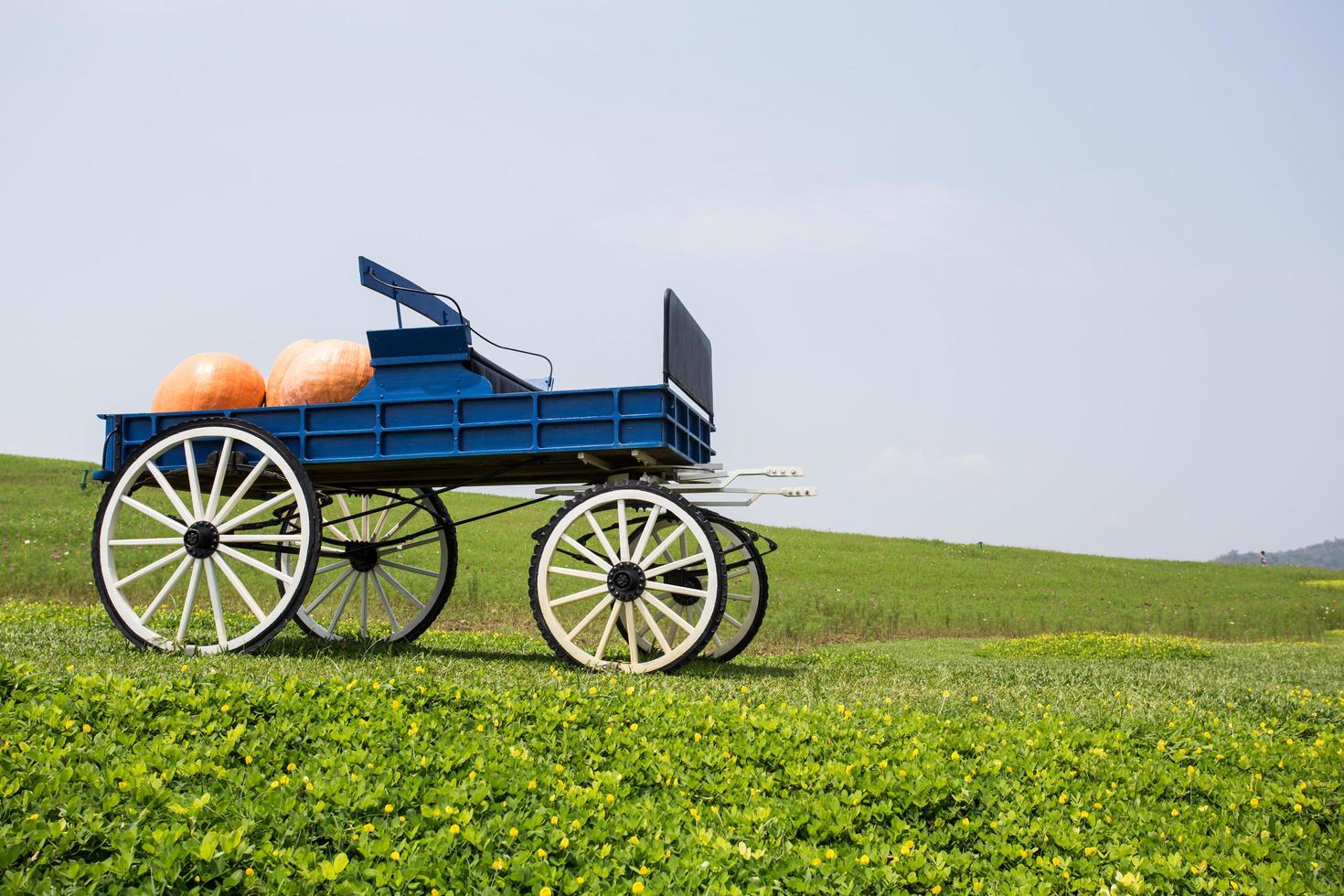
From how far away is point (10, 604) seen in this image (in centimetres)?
1492

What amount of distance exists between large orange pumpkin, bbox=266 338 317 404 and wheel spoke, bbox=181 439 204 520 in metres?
1.00

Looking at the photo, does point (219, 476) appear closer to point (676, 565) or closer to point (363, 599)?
point (363, 599)

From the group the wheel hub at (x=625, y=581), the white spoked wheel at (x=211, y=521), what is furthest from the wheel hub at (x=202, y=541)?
the wheel hub at (x=625, y=581)

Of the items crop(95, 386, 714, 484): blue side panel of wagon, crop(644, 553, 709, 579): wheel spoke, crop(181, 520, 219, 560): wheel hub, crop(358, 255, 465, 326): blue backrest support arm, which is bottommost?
crop(644, 553, 709, 579): wheel spoke

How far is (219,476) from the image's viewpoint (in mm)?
9648

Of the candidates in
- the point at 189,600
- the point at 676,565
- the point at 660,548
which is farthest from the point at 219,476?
the point at 676,565

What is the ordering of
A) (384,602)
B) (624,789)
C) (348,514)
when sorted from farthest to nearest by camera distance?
(348,514)
(384,602)
(624,789)

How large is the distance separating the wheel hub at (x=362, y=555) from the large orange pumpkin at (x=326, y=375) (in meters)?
1.98

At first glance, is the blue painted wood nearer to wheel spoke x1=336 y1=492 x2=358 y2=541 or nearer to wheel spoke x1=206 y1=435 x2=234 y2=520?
wheel spoke x1=206 y1=435 x2=234 y2=520

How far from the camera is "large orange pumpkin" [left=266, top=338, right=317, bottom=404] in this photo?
10703mm

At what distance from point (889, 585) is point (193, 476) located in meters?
18.7

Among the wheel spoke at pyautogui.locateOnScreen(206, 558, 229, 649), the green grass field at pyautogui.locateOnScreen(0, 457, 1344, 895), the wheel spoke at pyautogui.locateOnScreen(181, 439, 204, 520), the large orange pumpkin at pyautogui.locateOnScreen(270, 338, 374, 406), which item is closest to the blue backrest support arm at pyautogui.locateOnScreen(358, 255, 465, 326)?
the large orange pumpkin at pyautogui.locateOnScreen(270, 338, 374, 406)

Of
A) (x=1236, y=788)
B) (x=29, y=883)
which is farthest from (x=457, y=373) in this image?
(x=1236, y=788)

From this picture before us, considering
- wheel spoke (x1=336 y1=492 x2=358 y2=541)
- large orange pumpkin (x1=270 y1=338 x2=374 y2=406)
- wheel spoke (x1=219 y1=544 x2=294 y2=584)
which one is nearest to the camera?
wheel spoke (x1=219 y1=544 x2=294 y2=584)
